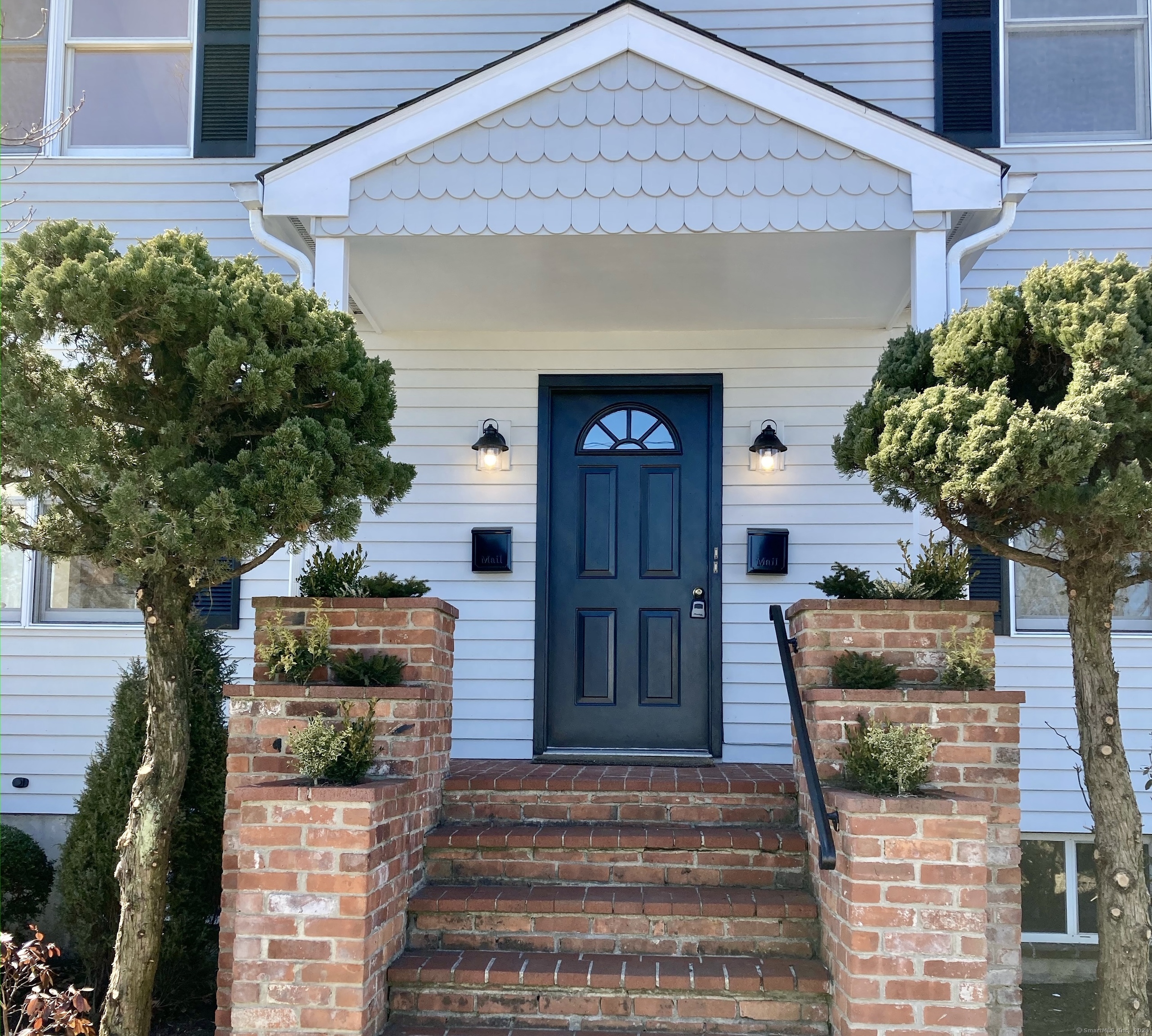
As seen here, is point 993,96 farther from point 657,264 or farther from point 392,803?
point 392,803

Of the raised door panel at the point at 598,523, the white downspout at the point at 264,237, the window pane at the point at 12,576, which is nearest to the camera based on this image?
the white downspout at the point at 264,237

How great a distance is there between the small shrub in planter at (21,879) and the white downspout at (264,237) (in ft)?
10.5

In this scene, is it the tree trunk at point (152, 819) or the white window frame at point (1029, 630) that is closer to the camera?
the tree trunk at point (152, 819)

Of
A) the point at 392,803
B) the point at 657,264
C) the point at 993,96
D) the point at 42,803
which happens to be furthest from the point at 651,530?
the point at 42,803

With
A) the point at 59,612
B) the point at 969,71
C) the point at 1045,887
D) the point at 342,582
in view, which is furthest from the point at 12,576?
the point at 969,71

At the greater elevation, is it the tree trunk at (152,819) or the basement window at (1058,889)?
the tree trunk at (152,819)

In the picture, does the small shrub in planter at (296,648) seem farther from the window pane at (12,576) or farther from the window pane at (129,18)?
the window pane at (129,18)

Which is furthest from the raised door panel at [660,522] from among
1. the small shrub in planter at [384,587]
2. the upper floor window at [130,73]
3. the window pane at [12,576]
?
the window pane at [12,576]

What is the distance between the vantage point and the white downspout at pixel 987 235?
4.43m

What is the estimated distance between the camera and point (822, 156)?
4.59m

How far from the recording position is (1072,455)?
11.1 ft

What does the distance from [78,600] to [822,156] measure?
4657mm

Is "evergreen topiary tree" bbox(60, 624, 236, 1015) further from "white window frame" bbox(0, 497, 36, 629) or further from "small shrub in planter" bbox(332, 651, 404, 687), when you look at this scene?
"white window frame" bbox(0, 497, 36, 629)

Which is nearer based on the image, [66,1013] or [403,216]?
[66,1013]
